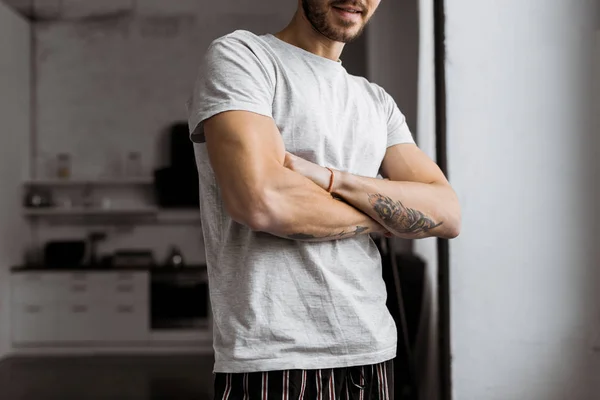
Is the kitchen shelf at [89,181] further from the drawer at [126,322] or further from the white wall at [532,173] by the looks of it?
the white wall at [532,173]

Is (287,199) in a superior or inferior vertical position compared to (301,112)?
inferior

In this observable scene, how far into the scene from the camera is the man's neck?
4.66 feet

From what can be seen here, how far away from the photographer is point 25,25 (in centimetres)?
693

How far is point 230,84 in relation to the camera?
1245mm

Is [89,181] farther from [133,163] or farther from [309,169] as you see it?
[309,169]

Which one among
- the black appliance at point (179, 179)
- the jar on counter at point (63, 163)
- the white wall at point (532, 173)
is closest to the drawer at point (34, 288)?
the jar on counter at point (63, 163)

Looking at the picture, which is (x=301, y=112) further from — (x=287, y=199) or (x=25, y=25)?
(x=25, y=25)

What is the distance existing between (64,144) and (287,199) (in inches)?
252

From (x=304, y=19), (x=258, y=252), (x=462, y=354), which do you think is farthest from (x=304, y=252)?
(x=462, y=354)

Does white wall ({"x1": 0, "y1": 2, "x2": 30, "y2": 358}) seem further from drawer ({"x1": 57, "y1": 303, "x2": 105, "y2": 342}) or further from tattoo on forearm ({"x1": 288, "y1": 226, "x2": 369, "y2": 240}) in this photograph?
tattoo on forearm ({"x1": 288, "y1": 226, "x2": 369, "y2": 240})

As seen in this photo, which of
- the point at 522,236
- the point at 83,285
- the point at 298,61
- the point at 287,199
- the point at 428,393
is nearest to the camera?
the point at 287,199

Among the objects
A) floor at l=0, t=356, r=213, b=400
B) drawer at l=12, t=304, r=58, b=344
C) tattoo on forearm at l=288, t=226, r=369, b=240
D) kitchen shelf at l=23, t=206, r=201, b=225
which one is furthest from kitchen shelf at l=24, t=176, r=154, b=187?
tattoo on forearm at l=288, t=226, r=369, b=240

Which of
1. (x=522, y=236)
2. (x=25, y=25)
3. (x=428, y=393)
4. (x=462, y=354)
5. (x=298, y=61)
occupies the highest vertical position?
(x=25, y=25)

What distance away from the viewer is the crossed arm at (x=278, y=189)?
120 cm
